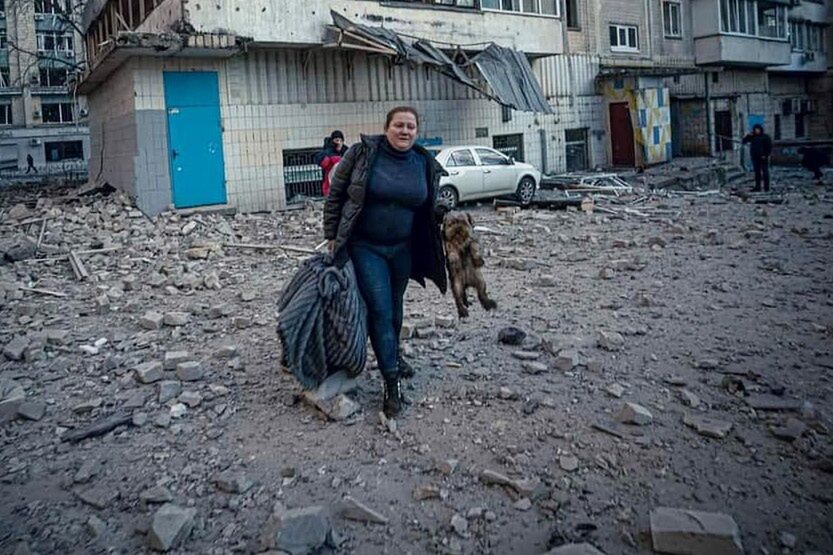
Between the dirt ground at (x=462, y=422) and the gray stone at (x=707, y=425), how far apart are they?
10 mm

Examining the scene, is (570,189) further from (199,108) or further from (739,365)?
(739,365)

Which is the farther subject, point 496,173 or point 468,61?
point 468,61

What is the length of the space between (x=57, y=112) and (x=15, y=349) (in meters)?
47.4

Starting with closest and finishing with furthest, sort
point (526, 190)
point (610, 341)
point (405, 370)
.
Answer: point (405, 370), point (610, 341), point (526, 190)

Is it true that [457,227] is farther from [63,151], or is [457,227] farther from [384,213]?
[63,151]

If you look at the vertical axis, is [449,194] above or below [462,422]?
above

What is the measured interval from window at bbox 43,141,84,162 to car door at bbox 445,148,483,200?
3771cm

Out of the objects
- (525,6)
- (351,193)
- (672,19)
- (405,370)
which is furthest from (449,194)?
(672,19)

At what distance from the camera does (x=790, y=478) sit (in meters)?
3.24

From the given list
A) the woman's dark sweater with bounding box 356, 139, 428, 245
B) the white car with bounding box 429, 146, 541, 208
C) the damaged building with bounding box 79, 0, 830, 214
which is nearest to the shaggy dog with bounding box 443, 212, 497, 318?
the woman's dark sweater with bounding box 356, 139, 428, 245

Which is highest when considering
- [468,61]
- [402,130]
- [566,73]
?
[566,73]

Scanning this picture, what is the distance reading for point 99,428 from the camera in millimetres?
3939

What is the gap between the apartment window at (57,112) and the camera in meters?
45.8

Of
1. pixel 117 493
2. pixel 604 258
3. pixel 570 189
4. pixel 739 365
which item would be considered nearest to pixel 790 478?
pixel 739 365
